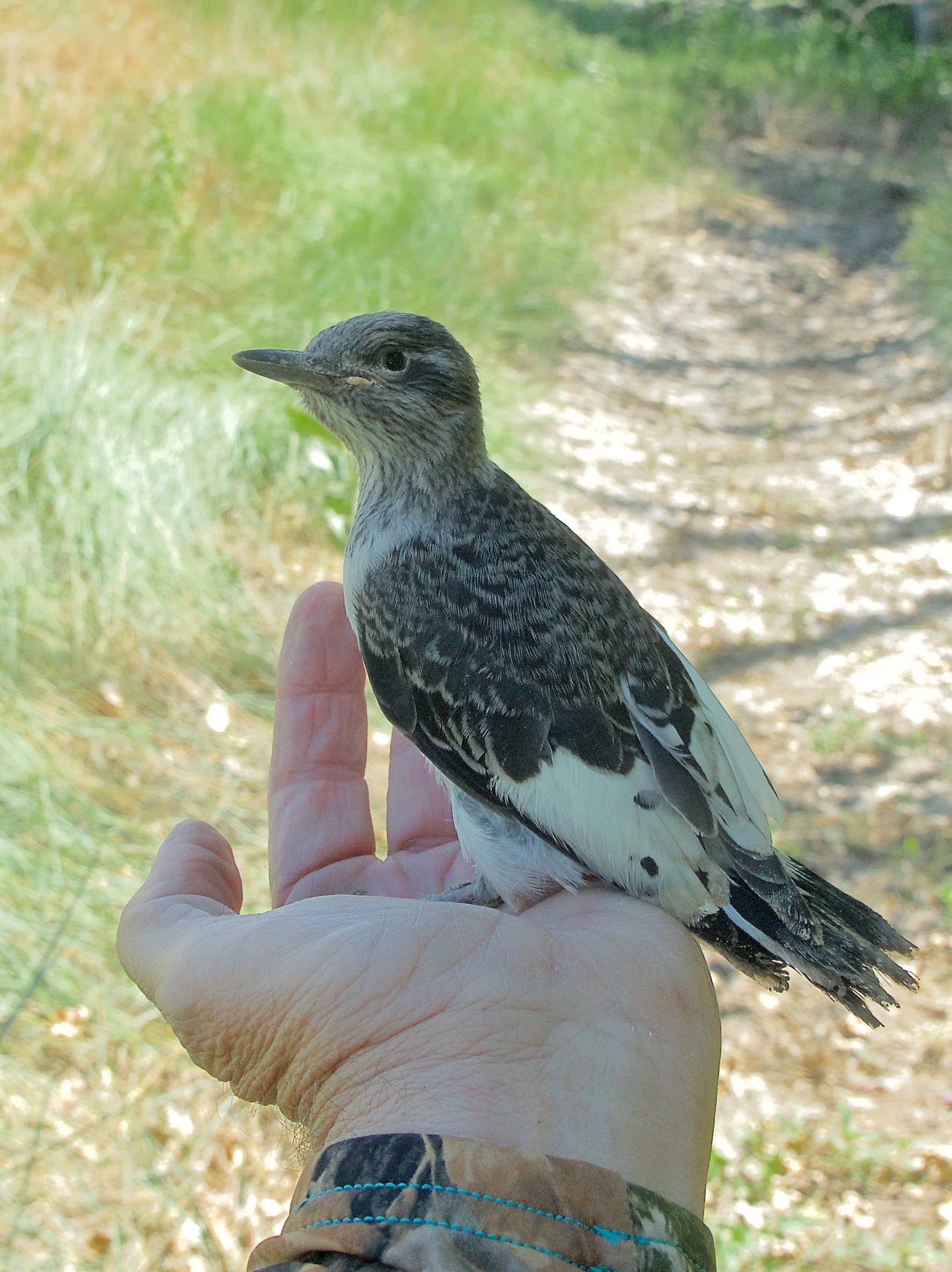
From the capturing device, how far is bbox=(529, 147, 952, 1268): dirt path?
3883 mm

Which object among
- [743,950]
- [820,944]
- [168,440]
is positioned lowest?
[168,440]

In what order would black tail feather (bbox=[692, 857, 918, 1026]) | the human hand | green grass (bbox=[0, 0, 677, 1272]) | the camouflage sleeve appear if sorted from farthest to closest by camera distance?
green grass (bbox=[0, 0, 677, 1272]), black tail feather (bbox=[692, 857, 918, 1026]), the human hand, the camouflage sleeve

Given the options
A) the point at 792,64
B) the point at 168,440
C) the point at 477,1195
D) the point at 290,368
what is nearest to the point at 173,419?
the point at 168,440

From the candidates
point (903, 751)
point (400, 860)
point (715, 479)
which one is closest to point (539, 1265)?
point (400, 860)

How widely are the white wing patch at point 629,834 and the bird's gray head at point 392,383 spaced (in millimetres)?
1054

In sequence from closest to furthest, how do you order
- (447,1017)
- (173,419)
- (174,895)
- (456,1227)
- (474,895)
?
(456,1227)
(447,1017)
(174,895)
(474,895)
(173,419)

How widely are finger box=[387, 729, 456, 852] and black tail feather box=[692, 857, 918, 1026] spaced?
0.93 m

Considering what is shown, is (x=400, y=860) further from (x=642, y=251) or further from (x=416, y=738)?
(x=642, y=251)

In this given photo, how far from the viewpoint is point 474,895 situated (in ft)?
9.46

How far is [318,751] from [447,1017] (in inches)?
46.5

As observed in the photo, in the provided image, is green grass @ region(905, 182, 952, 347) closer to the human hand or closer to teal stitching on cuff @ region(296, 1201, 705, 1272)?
the human hand

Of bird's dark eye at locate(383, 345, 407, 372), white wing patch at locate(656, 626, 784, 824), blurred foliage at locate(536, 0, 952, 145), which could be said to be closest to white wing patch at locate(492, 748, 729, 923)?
white wing patch at locate(656, 626, 784, 824)

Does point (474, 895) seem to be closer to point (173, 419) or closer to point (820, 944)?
point (820, 944)

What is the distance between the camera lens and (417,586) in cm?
285
